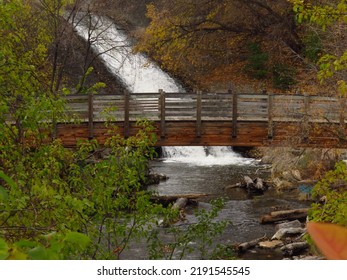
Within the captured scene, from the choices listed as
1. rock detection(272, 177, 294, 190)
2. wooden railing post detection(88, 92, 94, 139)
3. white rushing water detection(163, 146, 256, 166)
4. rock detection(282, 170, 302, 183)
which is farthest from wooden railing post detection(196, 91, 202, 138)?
white rushing water detection(163, 146, 256, 166)

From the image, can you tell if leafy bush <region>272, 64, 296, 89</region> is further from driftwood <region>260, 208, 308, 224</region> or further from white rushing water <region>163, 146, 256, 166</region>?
driftwood <region>260, 208, 308, 224</region>

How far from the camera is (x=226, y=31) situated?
32688 millimetres

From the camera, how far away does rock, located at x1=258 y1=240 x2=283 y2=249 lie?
14109 millimetres

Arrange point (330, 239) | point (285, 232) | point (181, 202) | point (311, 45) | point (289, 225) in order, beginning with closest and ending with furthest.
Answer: point (330, 239) → point (285, 232) → point (289, 225) → point (181, 202) → point (311, 45)

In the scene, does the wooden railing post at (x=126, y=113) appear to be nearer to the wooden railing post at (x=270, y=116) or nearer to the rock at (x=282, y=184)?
the wooden railing post at (x=270, y=116)

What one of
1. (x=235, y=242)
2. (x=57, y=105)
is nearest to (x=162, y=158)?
(x=235, y=242)

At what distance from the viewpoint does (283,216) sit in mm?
16578

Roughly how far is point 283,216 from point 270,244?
95.4 inches

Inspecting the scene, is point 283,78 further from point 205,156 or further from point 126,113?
point 126,113

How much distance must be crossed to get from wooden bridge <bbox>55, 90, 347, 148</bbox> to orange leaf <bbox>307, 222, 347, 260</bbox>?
1512 cm

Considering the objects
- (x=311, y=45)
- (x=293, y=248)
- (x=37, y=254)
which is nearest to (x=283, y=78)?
(x=311, y=45)
